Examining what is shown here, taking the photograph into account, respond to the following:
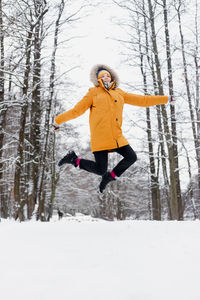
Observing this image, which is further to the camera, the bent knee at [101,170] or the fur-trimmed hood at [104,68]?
the fur-trimmed hood at [104,68]

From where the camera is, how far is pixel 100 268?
1842mm

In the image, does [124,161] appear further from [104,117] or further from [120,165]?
[104,117]

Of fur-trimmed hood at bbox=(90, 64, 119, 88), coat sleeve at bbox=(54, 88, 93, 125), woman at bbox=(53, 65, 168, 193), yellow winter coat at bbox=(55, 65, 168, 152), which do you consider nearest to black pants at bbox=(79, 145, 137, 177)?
woman at bbox=(53, 65, 168, 193)

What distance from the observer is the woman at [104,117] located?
12.0ft

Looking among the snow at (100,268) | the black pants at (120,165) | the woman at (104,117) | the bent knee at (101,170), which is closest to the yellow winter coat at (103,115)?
the woman at (104,117)

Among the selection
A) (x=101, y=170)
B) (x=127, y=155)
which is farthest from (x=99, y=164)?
(x=127, y=155)

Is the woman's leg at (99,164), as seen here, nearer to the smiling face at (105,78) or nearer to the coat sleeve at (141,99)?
the coat sleeve at (141,99)

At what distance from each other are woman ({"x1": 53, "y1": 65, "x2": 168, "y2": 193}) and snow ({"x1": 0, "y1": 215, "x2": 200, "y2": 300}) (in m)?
1.32

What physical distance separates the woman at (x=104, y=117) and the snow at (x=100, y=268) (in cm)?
132

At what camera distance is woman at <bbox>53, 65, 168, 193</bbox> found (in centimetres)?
365

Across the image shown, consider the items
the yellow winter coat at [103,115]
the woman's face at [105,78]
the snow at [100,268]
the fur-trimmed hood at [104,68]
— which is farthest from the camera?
the fur-trimmed hood at [104,68]

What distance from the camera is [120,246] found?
247 centimetres

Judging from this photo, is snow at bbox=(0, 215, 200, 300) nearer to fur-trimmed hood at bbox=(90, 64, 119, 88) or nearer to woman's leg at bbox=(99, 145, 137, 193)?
woman's leg at bbox=(99, 145, 137, 193)

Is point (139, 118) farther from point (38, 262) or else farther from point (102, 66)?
point (38, 262)
